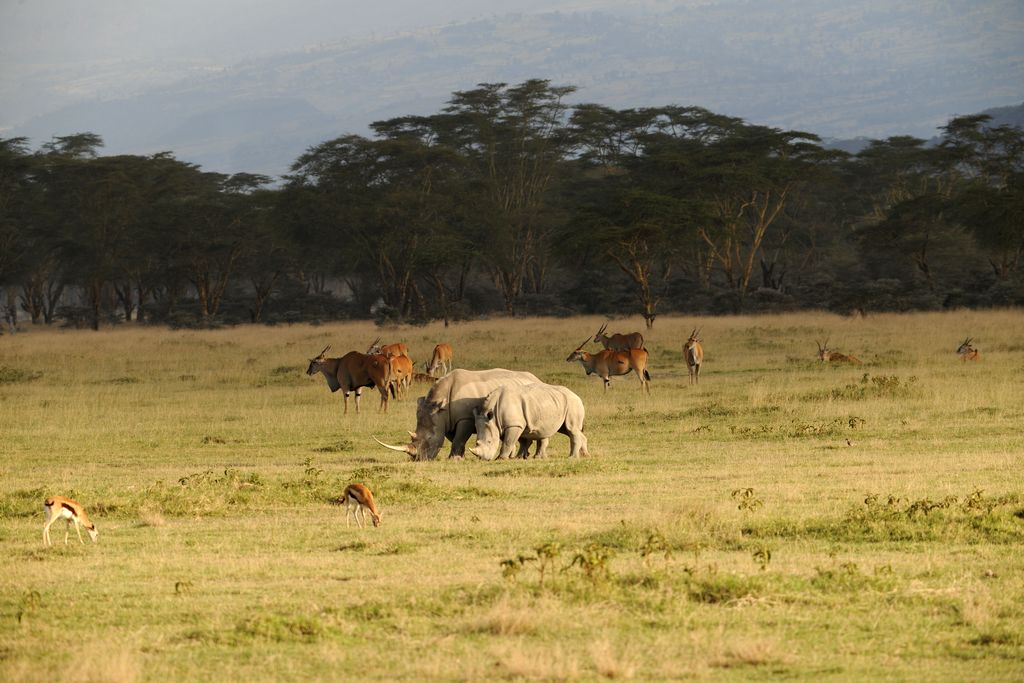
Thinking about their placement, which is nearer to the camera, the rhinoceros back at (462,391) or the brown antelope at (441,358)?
Result: the rhinoceros back at (462,391)

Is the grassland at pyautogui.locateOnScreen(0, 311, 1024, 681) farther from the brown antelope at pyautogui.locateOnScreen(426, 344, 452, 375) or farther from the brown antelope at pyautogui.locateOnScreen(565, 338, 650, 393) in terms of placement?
the brown antelope at pyautogui.locateOnScreen(426, 344, 452, 375)

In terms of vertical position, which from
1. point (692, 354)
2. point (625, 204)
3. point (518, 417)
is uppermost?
point (625, 204)

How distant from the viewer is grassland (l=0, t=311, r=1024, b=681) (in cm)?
731

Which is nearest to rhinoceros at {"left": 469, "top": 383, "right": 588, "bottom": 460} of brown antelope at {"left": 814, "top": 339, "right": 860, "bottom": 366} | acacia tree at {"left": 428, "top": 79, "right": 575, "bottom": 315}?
brown antelope at {"left": 814, "top": 339, "right": 860, "bottom": 366}

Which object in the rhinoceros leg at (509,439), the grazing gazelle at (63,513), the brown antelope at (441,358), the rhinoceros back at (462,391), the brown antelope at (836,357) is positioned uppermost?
the grazing gazelle at (63,513)

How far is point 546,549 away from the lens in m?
8.68

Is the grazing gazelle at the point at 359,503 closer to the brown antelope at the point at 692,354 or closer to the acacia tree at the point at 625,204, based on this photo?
the brown antelope at the point at 692,354

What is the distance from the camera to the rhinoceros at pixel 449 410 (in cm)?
1617

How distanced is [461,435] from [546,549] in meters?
7.75

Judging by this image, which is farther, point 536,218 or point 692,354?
point 536,218

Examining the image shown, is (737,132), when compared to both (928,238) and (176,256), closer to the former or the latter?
(928,238)

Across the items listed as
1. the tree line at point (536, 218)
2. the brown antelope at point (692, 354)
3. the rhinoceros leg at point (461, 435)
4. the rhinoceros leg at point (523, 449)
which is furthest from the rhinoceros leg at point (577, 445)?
the tree line at point (536, 218)

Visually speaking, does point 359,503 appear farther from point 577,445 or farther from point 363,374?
point 363,374

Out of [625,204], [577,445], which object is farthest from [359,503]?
[625,204]
